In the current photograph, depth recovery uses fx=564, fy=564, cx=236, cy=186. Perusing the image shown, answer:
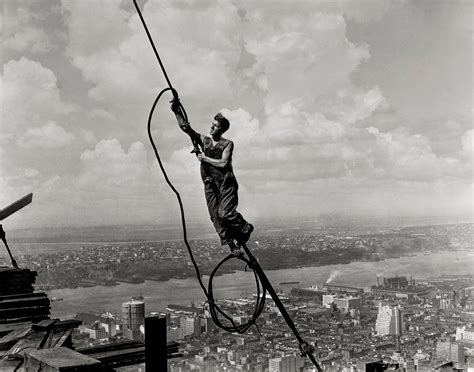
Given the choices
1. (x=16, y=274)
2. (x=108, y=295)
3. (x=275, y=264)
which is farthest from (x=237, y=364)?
(x=108, y=295)

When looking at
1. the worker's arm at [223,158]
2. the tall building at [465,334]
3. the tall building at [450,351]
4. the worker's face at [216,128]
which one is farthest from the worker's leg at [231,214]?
the tall building at [465,334]

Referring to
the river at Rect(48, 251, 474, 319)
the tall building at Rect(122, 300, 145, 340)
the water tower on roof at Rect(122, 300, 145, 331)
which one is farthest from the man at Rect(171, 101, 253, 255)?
the river at Rect(48, 251, 474, 319)

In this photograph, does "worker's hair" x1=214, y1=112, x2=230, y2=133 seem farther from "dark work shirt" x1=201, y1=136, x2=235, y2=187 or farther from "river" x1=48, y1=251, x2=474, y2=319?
"river" x1=48, y1=251, x2=474, y2=319

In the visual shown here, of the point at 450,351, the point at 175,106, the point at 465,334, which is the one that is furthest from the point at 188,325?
the point at 465,334

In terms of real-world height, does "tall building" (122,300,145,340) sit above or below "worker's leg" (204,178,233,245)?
below

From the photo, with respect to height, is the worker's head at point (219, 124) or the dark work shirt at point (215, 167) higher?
the worker's head at point (219, 124)

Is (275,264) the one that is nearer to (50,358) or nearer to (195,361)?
(195,361)

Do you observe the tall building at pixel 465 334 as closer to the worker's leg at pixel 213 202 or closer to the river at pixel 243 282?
the river at pixel 243 282
